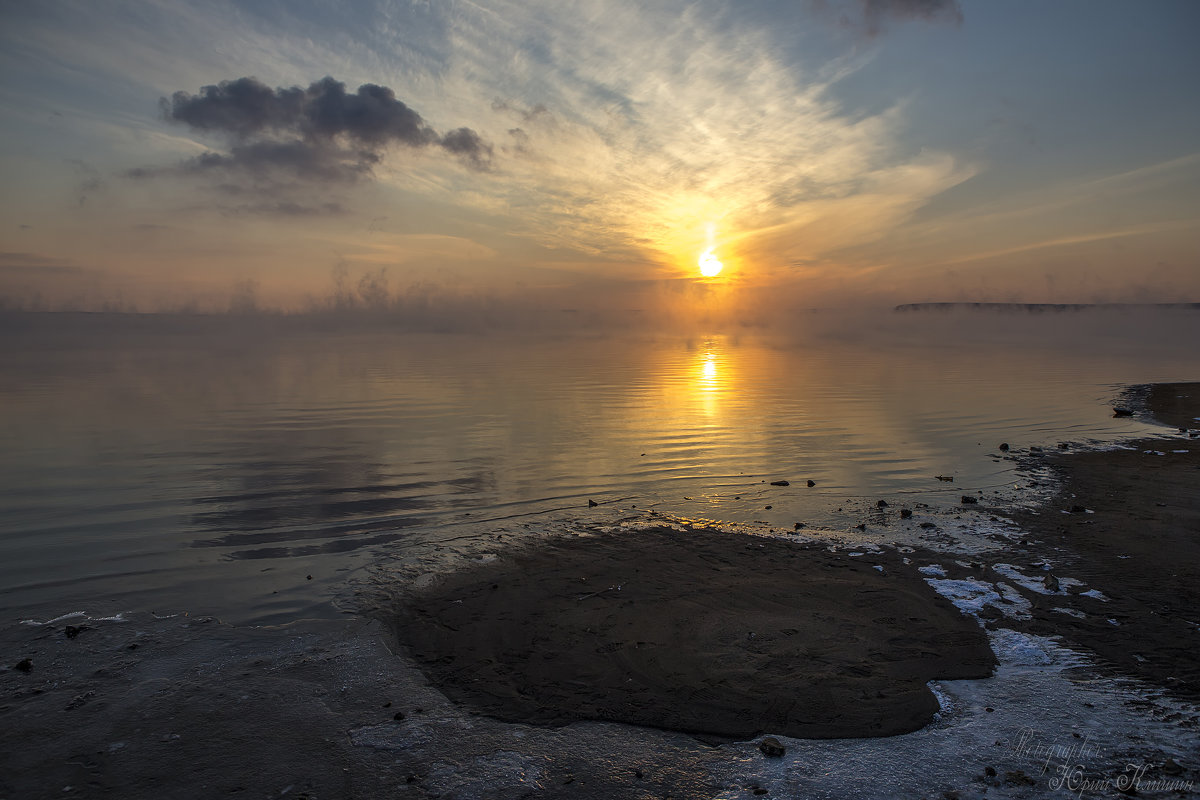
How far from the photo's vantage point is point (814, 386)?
1820 inches

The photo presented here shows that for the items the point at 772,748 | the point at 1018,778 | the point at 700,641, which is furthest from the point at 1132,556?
the point at 772,748

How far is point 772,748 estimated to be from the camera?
6938mm

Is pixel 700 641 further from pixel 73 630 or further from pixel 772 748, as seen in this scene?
pixel 73 630

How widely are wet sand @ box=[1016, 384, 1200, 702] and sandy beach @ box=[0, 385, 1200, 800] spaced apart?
2.5 inches

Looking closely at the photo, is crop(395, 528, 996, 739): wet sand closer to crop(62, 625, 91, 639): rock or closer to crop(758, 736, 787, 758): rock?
crop(758, 736, 787, 758): rock

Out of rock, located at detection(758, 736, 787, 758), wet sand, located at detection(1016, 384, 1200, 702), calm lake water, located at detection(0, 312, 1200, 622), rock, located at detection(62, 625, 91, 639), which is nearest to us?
rock, located at detection(758, 736, 787, 758)

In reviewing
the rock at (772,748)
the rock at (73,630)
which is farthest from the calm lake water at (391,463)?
the rock at (772,748)

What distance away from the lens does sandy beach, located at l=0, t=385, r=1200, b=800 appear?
6621 millimetres

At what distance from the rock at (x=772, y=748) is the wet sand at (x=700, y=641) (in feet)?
0.98

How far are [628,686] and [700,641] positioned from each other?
155cm

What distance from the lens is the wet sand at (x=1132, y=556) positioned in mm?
8805

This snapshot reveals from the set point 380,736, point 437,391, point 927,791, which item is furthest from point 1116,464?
point 437,391

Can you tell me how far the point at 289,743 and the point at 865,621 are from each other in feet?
26.5

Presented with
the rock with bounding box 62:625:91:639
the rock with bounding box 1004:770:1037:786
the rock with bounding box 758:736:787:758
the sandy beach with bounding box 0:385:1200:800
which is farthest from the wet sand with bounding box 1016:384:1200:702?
the rock with bounding box 62:625:91:639
